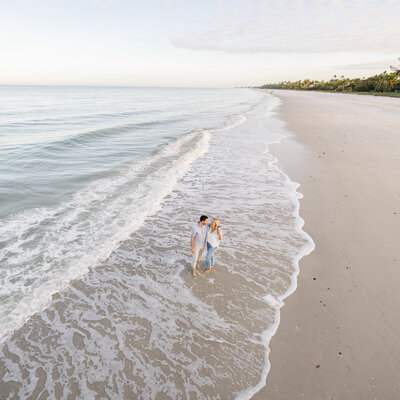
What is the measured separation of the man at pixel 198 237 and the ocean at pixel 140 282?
547 mm

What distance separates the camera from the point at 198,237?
608 cm

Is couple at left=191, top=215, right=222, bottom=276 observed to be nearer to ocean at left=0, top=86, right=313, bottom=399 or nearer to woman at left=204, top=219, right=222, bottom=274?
woman at left=204, top=219, right=222, bottom=274

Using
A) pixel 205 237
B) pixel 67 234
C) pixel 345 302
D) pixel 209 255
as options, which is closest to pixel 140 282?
pixel 209 255

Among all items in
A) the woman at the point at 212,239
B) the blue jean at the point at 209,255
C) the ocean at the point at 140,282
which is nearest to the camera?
the ocean at the point at 140,282

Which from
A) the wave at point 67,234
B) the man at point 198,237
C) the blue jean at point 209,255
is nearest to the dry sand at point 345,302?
the blue jean at point 209,255

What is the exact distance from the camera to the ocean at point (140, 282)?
4.24 m

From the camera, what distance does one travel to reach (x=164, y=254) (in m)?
7.36

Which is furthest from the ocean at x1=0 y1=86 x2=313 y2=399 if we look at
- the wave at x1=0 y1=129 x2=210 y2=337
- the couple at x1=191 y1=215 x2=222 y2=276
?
the couple at x1=191 y1=215 x2=222 y2=276

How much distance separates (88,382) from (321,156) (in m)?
16.1

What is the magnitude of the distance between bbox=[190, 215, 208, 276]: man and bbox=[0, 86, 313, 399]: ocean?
0.55 m

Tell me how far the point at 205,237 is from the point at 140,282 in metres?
1.96

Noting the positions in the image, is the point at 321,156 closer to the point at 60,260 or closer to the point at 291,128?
the point at 291,128

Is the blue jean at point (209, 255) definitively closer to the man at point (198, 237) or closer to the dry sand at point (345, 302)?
the man at point (198, 237)

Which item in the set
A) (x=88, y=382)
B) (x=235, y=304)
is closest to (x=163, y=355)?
(x=88, y=382)
